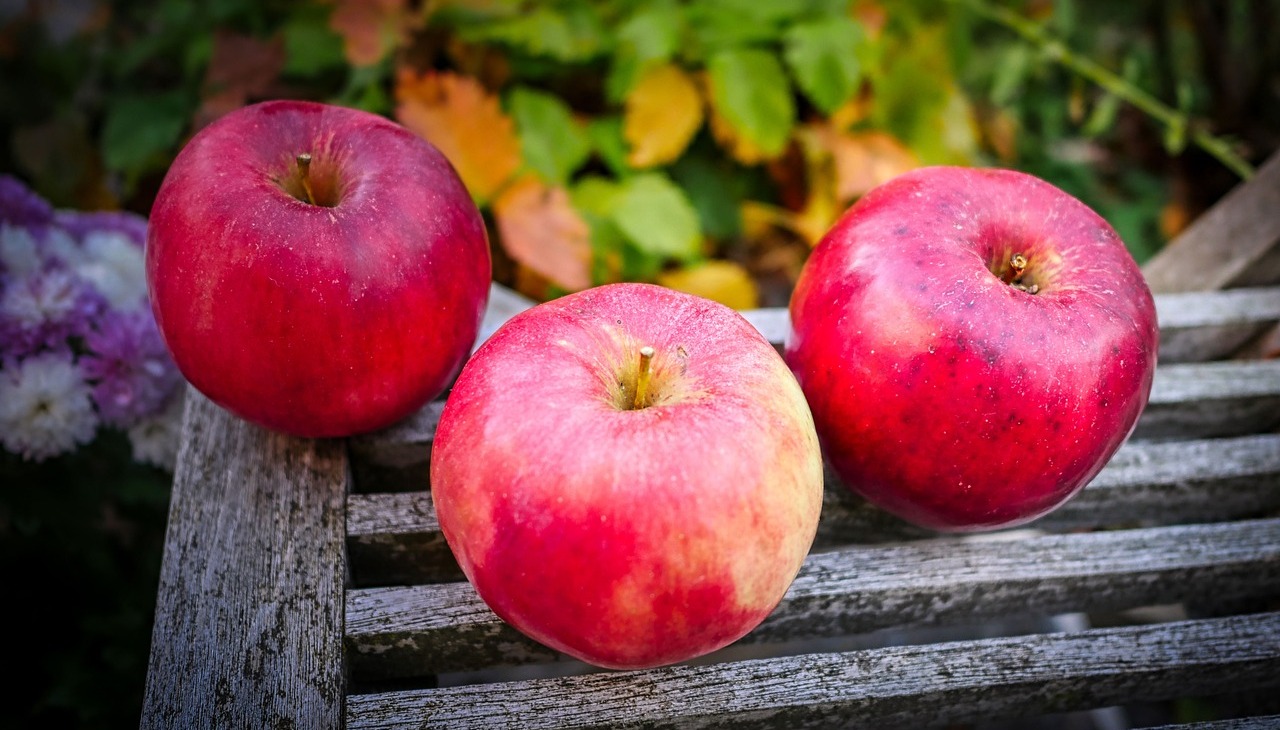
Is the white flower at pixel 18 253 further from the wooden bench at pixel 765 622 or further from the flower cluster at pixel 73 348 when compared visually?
the wooden bench at pixel 765 622

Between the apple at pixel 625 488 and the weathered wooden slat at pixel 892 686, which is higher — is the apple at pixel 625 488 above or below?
above

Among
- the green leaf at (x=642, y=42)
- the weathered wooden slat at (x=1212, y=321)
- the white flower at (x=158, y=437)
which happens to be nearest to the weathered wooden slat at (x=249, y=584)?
the white flower at (x=158, y=437)

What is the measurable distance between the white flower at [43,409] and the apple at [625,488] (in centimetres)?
56

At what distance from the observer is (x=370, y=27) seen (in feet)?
5.04

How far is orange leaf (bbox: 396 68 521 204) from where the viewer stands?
59.0 inches

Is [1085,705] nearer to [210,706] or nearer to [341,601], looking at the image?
[341,601]

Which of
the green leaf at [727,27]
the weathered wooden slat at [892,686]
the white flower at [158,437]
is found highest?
the green leaf at [727,27]

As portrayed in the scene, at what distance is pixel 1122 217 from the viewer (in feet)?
6.72

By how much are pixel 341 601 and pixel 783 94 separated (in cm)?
127

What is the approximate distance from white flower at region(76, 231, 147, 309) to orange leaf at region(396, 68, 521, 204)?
1.67 ft

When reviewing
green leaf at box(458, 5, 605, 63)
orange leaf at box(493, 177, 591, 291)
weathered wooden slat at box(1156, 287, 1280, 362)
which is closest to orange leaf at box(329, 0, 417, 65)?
green leaf at box(458, 5, 605, 63)

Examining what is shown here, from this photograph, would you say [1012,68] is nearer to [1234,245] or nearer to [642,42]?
[1234,245]

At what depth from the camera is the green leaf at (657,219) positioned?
155 cm

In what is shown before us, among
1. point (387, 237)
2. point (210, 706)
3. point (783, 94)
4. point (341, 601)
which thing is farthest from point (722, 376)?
point (783, 94)
